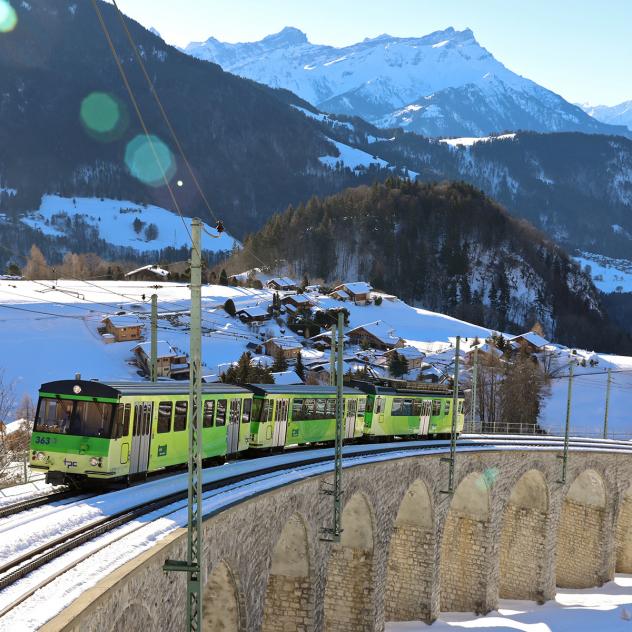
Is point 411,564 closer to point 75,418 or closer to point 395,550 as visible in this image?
point 395,550

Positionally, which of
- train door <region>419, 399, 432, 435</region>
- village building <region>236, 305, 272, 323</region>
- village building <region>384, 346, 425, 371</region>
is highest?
village building <region>236, 305, 272, 323</region>

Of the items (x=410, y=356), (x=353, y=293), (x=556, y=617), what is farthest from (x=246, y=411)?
(x=353, y=293)

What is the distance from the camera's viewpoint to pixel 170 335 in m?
108

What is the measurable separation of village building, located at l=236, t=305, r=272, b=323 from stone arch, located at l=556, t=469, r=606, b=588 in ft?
227

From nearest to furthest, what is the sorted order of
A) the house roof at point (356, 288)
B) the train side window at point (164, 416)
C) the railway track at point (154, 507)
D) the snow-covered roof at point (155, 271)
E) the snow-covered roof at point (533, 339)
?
the railway track at point (154, 507), the train side window at point (164, 416), the snow-covered roof at point (533, 339), the house roof at point (356, 288), the snow-covered roof at point (155, 271)

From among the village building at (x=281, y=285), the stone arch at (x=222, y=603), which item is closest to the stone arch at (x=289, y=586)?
the stone arch at (x=222, y=603)

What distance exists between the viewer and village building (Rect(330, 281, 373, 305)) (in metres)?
141

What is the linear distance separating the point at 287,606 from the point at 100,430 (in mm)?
9698

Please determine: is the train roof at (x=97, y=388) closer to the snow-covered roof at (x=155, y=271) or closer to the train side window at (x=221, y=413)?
the train side window at (x=221, y=413)

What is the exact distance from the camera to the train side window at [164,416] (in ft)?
76.5

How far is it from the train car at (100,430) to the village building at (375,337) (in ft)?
306

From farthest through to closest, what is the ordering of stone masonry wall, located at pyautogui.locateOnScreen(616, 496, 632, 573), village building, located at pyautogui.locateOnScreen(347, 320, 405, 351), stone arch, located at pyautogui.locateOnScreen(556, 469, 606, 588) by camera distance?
village building, located at pyautogui.locateOnScreen(347, 320, 405, 351)
stone masonry wall, located at pyautogui.locateOnScreen(616, 496, 632, 573)
stone arch, located at pyautogui.locateOnScreen(556, 469, 606, 588)

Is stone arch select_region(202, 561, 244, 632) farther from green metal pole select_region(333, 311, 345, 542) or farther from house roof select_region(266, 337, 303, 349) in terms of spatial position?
house roof select_region(266, 337, 303, 349)

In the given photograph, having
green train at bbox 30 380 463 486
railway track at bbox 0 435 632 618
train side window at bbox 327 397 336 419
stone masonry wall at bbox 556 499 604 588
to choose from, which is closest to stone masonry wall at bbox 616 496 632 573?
stone masonry wall at bbox 556 499 604 588
